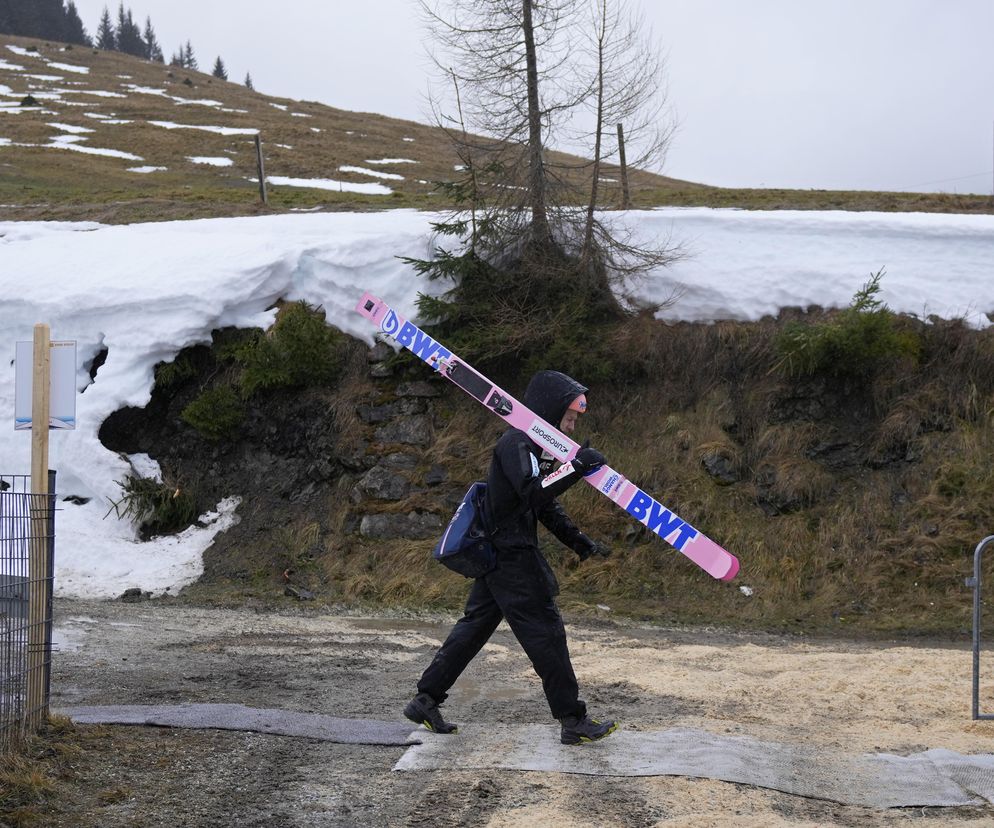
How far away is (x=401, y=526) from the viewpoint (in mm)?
13000

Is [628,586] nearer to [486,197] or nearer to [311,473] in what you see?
[311,473]

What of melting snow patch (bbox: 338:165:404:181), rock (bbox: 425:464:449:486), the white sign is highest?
melting snow patch (bbox: 338:165:404:181)

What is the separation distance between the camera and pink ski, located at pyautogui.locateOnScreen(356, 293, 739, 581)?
650 centimetres

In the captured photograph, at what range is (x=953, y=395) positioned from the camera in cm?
1333

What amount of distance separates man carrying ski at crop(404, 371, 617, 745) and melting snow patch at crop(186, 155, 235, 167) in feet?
129

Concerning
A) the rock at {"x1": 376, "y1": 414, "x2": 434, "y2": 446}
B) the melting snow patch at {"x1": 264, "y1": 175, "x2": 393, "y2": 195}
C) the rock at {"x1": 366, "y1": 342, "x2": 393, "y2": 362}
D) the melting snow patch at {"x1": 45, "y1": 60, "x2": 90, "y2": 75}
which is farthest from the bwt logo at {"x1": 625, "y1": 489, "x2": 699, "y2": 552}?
the melting snow patch at {"x1": 45, "y1": 60, "x2": 90, "y2": 75}

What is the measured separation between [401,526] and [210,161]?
34.2 meters

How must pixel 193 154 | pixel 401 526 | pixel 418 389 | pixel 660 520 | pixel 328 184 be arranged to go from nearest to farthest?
1. pixel 660 520
2. pixel 401 526
3. pixel 418 389
4. pixel 328 184
5. pixel 193 154

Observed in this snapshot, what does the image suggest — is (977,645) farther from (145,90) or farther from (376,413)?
(145,90)

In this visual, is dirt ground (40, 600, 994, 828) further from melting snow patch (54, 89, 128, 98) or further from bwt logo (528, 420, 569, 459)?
melting snow patch (54, 89, 128, 98)

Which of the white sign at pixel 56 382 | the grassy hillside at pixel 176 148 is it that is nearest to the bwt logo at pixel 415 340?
the white sign at pixel 56 382

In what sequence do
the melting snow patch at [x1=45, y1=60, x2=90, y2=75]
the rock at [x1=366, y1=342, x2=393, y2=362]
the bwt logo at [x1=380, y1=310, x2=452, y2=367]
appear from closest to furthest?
the bwt logo at [x1=380, y1=310, x2=452, y2=367] → the rock at [x1=366, y1=342, x2=393, y2=362] → the melting snow patch at [x1=45, y1=60, x2=90, y2=75]

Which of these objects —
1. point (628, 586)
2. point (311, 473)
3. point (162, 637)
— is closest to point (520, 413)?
point (162, 637)

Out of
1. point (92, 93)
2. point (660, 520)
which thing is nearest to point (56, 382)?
point (660, 520)
